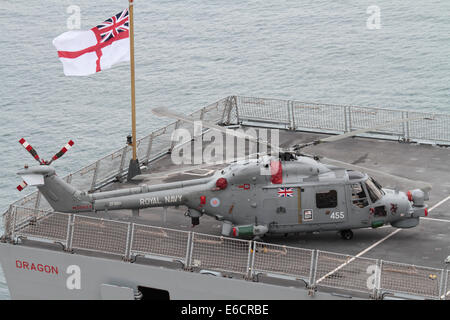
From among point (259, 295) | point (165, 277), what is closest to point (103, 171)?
point (165, 277)

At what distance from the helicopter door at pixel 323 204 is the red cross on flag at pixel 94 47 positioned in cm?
1049

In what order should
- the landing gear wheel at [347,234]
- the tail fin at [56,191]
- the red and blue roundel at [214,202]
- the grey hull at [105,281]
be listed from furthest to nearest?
the landing gear wheel at [347,234] → the red and blue roundel at [214,202] → the tail fin at [56,191] → the grey hull at [105,281]

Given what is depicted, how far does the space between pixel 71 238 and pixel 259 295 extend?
25.0ft

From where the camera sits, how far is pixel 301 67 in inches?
3002

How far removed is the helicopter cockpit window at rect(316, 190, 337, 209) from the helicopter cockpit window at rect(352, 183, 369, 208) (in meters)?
0.76

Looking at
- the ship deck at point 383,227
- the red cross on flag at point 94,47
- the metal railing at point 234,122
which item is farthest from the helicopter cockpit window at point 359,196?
the red cross on flag at point 94,47

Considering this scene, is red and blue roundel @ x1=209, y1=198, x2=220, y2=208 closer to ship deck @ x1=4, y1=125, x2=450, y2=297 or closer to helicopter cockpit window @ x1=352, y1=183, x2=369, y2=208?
ship deck @ x1=4, y1=125, x2=450, y2=297

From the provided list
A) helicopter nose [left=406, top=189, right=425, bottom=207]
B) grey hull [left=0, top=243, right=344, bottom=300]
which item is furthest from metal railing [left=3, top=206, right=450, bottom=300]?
helicopter nose [left=406, top=189, right=425, bottom=207]

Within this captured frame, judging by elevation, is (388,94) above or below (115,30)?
below

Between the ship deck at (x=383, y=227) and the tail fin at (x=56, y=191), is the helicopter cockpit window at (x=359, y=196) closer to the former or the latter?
the ship deck at (x=383, y=227)

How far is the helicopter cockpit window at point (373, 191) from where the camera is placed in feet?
111

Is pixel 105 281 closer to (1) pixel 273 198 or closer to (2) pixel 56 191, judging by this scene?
(2) pixel 56 191

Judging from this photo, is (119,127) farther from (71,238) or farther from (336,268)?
(336,268)

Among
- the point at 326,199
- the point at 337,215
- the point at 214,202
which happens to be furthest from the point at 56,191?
the point at 337,215
